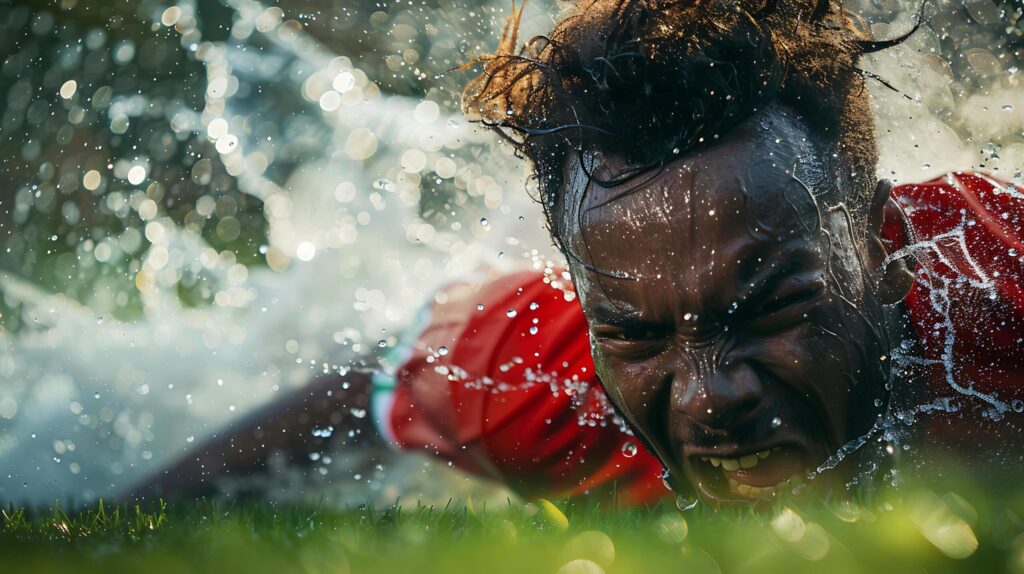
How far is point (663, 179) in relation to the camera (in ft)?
8.09

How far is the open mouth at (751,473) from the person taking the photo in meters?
2.53

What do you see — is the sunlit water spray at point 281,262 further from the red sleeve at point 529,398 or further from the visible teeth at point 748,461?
the visible teeth at point 748,461

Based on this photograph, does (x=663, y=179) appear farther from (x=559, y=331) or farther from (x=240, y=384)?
(x=240, y=384)

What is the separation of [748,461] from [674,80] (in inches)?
42.5

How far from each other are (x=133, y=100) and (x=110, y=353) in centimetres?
181

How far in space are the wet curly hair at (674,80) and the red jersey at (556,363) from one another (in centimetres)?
54

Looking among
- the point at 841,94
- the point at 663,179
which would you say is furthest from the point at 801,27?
the point at 663,179

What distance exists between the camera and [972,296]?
309 centimetres

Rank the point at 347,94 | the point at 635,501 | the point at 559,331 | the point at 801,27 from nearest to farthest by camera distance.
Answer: the point at 801,27 → the point at 635,501 → the point at 559,331 → the point at 347,94

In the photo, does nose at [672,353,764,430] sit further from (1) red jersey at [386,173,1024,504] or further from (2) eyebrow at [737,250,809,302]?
(1) red jersey at [386,173,1024,504]

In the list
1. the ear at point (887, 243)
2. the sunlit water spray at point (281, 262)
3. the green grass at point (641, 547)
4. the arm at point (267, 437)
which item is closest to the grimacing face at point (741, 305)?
the ear at point (887, 243)

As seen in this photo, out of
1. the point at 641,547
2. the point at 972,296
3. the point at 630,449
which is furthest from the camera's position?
the point at 630,449

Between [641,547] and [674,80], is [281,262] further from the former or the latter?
[641,547]

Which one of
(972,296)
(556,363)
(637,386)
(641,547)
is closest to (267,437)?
(556,363)
